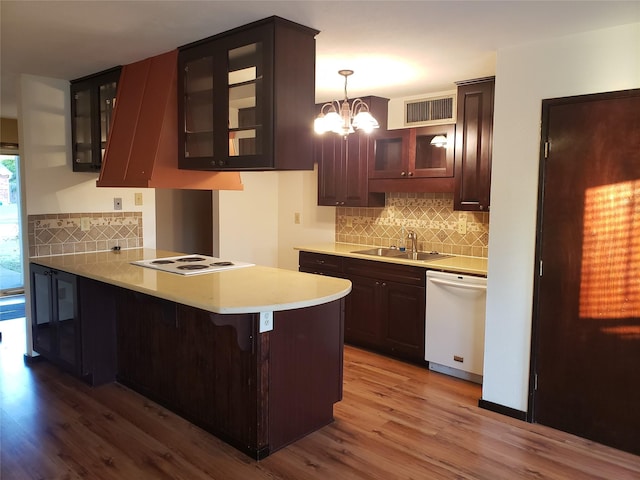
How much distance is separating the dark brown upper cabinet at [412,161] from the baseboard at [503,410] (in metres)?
1.72

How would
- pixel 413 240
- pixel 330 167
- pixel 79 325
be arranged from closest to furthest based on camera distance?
pixel 79 325 < pixel 413 240 < pixel 330 167

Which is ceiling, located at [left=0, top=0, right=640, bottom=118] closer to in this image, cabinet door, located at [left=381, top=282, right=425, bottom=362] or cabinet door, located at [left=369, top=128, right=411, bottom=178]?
cabinet door, located at [left=369, top=128, right=411, bottom=178]

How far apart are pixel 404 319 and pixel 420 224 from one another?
100 centimetres

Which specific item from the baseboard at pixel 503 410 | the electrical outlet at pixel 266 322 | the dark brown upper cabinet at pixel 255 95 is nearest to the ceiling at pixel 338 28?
the dark brown upper cabinet at pixel 255 95

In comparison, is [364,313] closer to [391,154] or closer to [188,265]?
[391,154]

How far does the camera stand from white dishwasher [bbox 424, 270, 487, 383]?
145 inches

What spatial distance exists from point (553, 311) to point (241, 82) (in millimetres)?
2296

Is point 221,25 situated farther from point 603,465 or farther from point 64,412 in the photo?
point 603,465

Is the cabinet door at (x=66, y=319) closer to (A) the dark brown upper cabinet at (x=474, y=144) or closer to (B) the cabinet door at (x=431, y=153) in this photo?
(B) the cabinet door at (x=431, y=153)

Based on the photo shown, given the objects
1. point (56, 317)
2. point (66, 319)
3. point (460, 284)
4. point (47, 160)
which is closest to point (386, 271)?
point (460, 284)

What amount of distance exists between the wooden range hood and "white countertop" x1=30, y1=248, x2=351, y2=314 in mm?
602

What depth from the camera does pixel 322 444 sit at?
2.81 m

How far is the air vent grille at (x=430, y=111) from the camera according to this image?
4.27 metres

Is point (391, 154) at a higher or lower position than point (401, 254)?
higher
